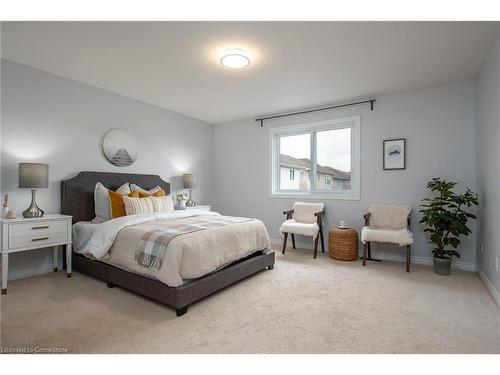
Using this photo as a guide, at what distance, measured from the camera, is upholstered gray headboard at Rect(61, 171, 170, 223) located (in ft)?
11.1

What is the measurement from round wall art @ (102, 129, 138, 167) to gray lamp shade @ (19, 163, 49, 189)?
103 cm

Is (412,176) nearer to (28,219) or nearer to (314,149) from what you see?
(314,149)

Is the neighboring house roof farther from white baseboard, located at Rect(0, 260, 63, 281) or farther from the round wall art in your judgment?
white baseboard, located at Rect(0, 260, 63, 281)

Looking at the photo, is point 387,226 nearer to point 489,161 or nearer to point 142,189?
point 489,161

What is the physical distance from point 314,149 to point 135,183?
9.93ft

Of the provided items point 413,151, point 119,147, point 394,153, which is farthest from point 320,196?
point 119,147

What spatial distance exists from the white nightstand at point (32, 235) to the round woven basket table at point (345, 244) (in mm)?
3407

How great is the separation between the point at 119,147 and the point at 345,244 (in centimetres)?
360

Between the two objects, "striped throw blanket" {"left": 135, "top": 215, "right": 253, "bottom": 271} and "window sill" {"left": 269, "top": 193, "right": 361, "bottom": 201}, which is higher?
"window sill" {"left": 269, "top": 193, "right": 361, "bottom": 201}

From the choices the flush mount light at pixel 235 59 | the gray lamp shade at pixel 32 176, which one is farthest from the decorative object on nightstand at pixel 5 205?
the flush mount light at pixel 235 59

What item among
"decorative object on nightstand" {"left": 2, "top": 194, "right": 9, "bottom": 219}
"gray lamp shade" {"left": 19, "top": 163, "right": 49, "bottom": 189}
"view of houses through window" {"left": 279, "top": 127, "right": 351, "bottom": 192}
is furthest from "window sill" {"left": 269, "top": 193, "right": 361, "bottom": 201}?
"decorative object on nightstand" {"left": 2, "top": 194, "right": 9, "bottom": 219}

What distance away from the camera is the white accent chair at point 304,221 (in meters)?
3.99

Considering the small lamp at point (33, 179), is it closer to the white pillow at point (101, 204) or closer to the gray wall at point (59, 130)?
the gray wall at point (59, 130)
